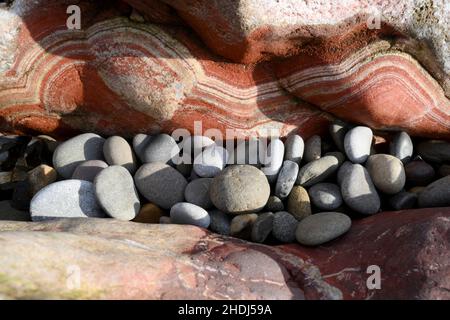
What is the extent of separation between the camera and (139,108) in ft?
10.2

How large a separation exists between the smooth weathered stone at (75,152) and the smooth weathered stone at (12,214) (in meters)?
0.35

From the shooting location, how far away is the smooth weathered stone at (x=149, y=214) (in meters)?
2.87

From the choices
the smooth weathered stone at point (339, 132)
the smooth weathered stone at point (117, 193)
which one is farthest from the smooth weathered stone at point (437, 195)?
the smooth weathered stone at point (117, 193)

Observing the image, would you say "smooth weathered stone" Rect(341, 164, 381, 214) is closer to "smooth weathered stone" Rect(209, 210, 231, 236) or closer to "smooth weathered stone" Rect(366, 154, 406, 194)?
"smooth weathered stone" Rect(366, 154, 406, 194)

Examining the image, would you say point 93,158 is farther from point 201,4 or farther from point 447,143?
point 447,143

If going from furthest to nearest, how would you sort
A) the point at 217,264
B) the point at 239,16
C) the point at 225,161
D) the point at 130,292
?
the point at 225,161, the point at 239,16, the point at 217,264, the point at 130,292

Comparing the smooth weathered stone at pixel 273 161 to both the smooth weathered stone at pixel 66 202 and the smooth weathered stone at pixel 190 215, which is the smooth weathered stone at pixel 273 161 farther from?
the smooth weathered stone at pixel 66 202

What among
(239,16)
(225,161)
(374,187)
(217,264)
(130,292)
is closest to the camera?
(130,292)

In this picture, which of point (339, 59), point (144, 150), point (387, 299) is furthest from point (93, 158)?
point (387, 299)

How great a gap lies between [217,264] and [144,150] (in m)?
1.23

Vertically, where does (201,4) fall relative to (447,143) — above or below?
above

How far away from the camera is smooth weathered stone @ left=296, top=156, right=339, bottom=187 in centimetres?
293

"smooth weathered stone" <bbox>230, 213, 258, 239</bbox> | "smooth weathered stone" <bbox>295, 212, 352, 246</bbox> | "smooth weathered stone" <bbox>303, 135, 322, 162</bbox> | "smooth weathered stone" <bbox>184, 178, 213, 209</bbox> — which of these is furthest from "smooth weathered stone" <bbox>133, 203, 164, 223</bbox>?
"smooth weathered stone" <bbox>303, 135, 322, 162</bbox>

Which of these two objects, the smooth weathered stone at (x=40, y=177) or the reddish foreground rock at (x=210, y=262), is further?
the smooth weathered stone at (x=40, y=177)
